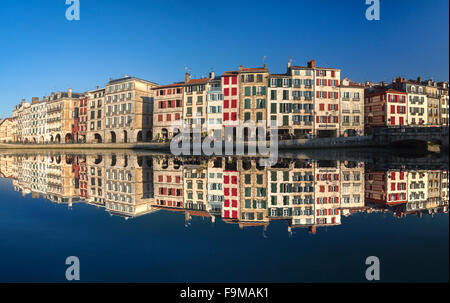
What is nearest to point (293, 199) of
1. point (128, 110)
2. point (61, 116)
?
point (128, 110)

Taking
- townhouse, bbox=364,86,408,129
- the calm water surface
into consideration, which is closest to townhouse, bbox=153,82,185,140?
townhouse, bbox=364,86,408,129

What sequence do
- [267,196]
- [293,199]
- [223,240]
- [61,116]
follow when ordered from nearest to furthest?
[223,240]
[293,199]
[267,196]
[61,116]

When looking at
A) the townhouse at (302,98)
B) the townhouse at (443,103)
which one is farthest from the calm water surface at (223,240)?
the townhouse at (443,103)

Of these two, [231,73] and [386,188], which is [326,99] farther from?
[386,188]

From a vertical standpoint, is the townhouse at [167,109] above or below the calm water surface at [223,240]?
above

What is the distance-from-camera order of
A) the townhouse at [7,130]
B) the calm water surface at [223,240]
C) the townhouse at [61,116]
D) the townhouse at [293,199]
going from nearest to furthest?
the calm water surface at [223,240]
the townhouse at [293,199]
the townhouse at [61,116]
the townhouse at [7,130]

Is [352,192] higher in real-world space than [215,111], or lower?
lower

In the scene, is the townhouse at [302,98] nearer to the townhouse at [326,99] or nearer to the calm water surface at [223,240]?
the townhouse at [326,99]

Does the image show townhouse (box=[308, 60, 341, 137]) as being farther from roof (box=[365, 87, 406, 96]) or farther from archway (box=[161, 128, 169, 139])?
archway (box=[161, 128, 169, 139])

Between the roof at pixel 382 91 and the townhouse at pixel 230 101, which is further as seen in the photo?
the roof at pixel 382 91

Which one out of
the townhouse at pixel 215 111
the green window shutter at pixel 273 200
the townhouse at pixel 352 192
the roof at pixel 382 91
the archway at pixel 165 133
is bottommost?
the green window shutter at pixel 273 200

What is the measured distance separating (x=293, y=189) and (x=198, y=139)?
124ft

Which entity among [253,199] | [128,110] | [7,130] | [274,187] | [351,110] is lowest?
[253,199]
